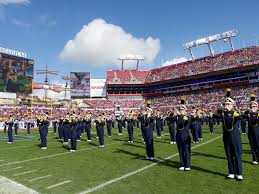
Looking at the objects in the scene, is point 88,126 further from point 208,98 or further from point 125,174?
point 208,98

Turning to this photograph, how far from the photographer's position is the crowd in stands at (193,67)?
173 ft

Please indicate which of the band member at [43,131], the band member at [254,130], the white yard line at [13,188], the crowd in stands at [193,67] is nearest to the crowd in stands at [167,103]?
the crowd in stands at [193,67]

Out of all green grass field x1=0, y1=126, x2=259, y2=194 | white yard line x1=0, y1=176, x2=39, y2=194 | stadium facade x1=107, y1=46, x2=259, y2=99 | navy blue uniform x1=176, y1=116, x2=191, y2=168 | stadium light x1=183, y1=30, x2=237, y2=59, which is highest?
stadium light x1=183, y1=30, x2=237, y2=59

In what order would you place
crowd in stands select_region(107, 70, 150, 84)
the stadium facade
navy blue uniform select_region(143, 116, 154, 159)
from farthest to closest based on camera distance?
crowd in stands select_region(107, 70, 150, 84), the stadium facade, navy blue uniform select_region(143, 116, 154, 159)

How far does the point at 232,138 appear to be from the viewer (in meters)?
7.41

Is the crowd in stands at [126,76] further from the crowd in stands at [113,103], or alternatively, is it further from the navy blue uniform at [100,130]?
the navy blue uniform at [100,130]

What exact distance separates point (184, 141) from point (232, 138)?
64.9 inches

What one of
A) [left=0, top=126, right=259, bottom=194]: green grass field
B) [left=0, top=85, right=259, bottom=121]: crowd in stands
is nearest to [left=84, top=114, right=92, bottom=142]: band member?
[left=0, top=126, right=259, bottom=194]: green grass field

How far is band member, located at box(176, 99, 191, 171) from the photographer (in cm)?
859

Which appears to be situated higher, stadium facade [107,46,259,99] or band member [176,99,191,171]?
stadium facade [107,46,259,99]

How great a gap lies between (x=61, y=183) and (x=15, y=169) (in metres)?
2.92

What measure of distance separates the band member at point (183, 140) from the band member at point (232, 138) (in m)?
1.38

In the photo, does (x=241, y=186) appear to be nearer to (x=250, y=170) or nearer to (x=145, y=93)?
(x=250, y=170)

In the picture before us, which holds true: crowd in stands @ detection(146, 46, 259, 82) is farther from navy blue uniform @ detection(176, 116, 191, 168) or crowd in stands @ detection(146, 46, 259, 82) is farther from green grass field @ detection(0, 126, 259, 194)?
navy blue uniform @ detection(176, 116, 191, 168)
